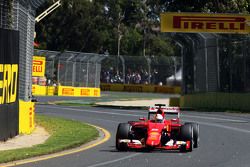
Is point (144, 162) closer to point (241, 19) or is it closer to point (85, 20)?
point (241, 19)

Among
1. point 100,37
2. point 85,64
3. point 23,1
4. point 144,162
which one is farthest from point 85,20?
point 144,162

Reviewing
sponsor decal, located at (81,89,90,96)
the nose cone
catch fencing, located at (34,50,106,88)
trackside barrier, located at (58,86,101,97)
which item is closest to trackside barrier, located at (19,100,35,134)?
the nose cone

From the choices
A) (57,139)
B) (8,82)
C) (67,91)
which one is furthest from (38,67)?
(8,82)

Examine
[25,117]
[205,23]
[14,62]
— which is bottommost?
[25,117]

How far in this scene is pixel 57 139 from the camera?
1700 centimetres

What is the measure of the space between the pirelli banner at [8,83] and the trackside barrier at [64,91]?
126 feet

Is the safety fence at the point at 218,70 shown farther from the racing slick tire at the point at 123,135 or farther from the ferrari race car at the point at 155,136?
the racing slick tire at the point at 123,135

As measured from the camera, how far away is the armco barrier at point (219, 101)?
3519cm

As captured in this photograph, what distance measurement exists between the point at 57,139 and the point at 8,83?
5.70ft

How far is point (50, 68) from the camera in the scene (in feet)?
189

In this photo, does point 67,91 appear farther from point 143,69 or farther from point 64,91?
point 143,69

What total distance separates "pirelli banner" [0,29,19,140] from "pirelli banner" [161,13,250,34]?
20792 mm

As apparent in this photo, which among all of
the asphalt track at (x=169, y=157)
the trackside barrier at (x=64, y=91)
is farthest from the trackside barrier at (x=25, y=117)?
the trackside barrier at (x=64, y=91)

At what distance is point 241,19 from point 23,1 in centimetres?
2126
